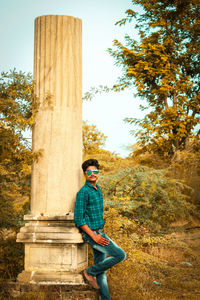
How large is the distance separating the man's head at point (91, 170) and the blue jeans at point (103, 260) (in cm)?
68

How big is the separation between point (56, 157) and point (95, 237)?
1247 mm

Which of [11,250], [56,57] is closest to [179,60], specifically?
[56,57]

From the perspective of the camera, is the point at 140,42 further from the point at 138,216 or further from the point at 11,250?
the point at 11,250

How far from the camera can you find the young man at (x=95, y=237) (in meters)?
3.99

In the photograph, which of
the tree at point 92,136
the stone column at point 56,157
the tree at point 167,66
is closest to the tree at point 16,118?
the stone column at point 56,157

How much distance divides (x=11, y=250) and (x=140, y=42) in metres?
9.46

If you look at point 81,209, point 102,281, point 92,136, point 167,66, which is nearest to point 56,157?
point 81,209

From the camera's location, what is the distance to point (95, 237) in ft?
13.1

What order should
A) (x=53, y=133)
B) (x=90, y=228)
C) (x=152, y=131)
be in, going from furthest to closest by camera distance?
(x=152, y=131)
(x=53, y=133)
(x=90, y=228)

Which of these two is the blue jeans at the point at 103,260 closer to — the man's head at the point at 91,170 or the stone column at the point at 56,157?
the stone column at the point at 56,157

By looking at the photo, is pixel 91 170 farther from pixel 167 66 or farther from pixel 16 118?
pixel 167 66

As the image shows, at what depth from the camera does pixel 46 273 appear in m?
4.27

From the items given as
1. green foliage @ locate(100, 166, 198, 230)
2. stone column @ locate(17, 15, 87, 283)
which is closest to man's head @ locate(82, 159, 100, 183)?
stone column @ locate(17, 15, 87, 283)

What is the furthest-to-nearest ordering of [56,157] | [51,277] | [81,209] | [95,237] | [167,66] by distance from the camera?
[167,66], [56,157], [51,277], [81,209], [95,237]
